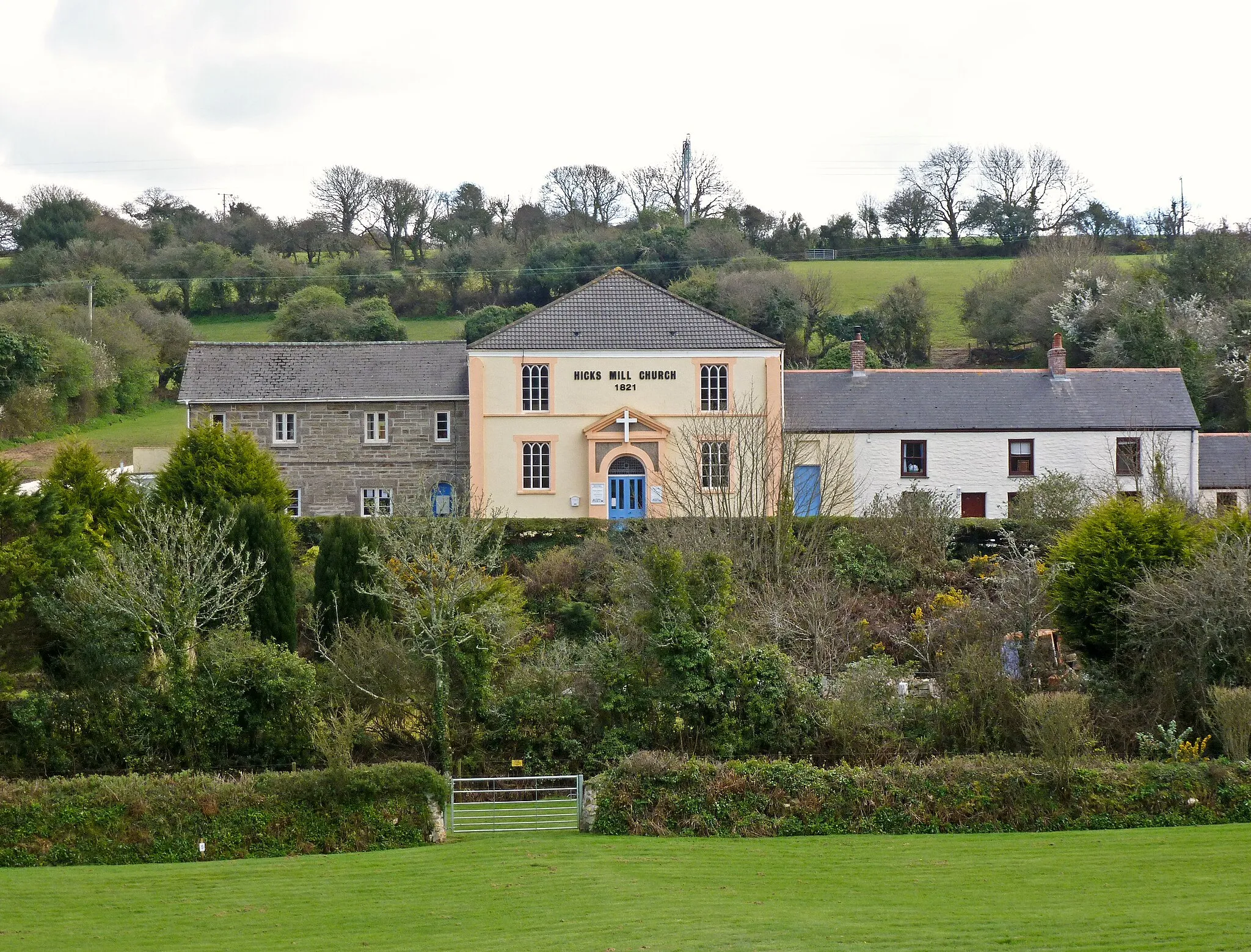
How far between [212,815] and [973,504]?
25423 mm

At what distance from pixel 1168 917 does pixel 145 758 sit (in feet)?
45.0

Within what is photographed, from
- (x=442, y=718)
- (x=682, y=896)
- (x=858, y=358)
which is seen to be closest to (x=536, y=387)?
(x=858, y=358)

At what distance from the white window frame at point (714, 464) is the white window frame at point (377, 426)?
949cm

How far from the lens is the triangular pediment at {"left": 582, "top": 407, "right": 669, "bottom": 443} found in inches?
1436

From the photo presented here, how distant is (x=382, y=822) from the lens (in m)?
16.3

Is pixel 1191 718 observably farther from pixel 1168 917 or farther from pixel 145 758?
pixel 145 758

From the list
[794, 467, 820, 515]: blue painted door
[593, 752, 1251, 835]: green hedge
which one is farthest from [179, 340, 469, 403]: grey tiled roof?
[593, 752, 1251, 835]: green hedge

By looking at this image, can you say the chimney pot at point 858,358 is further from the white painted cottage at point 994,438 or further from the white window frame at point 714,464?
the white window frame at point 714,464

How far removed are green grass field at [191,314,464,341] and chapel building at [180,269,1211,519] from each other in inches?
775

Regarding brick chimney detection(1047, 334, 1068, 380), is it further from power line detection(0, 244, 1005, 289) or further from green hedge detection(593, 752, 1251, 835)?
power line detection(0, 244, 1005, 289)

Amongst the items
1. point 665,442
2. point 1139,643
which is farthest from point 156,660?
point 665,442

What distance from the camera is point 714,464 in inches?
1329

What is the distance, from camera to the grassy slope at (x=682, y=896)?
38.1ft

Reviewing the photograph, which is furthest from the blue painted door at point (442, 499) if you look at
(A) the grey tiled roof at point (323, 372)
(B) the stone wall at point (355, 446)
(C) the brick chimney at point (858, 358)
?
(C) the brick chimney at point (858, 358)
